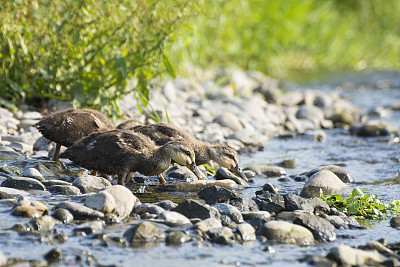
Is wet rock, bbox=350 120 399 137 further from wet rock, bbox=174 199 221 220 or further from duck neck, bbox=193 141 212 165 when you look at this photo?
wet rock, bbox=174 199 221 220

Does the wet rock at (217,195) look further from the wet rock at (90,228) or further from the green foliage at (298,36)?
the green foliage at (298,36)

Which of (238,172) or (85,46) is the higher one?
(85,46)

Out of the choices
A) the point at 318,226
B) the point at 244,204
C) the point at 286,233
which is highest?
the point at 244,204

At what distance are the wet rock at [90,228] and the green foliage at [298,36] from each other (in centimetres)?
825

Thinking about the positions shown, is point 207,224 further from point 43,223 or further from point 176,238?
point 43,223

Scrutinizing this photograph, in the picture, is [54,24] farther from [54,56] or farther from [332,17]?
[332,17]

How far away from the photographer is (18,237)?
5008 millimetres

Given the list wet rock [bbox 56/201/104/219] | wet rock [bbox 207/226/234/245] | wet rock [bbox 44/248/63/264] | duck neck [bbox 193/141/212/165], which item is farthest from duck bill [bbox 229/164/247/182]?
wet rock [bbox 44/248/63/264]

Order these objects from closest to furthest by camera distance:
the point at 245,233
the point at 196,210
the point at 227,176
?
the point at 245,233 < the point at 196,210 < the point at 227,176

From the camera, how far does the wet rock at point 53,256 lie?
4557 millimetres

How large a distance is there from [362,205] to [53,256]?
11.5ft

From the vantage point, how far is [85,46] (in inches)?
368

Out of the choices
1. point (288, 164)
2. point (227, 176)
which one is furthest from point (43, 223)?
point (288, 164)

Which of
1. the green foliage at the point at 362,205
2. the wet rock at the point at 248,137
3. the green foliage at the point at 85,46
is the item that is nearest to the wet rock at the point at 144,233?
the green foliage at the point at 362,205
